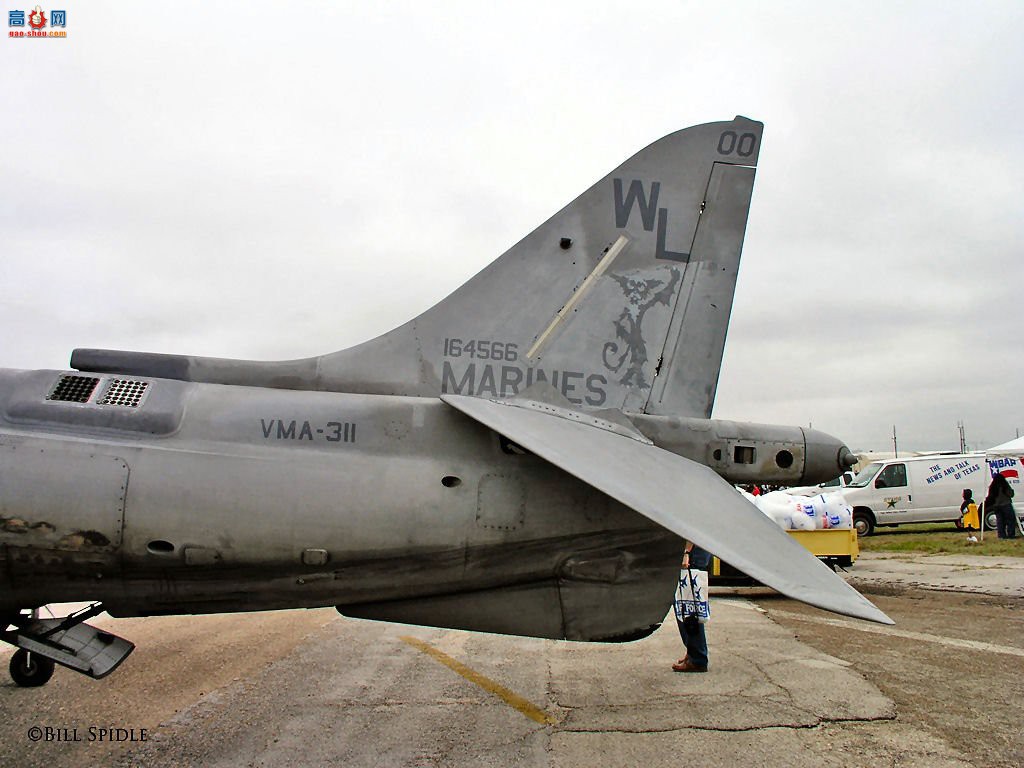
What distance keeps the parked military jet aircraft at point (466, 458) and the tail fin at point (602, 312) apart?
14mm

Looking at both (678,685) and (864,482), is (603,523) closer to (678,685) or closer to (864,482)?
(678,685)

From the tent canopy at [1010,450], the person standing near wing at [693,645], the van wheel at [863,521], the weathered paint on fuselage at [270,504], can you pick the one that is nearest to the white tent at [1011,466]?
the tent canopy at [1010,450]

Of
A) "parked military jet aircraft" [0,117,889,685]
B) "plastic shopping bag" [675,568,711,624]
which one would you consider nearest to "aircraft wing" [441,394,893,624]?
"parked military jet aircraft" [0,117,889,685]

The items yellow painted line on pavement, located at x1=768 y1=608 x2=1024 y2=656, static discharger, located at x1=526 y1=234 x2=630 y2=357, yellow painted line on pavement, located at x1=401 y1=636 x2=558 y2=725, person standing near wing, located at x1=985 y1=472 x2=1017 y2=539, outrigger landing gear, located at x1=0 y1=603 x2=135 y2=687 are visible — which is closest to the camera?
outrigger landing gear, located at x1=0 y1=603 x2=135 y2=687

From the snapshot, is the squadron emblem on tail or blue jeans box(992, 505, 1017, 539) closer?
the squadron emblem on tail

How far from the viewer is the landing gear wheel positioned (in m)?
5.45

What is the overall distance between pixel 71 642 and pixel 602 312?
3.80 m

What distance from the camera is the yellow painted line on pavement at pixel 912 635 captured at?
21.3 feet

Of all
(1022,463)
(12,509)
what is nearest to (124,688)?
(12,509)

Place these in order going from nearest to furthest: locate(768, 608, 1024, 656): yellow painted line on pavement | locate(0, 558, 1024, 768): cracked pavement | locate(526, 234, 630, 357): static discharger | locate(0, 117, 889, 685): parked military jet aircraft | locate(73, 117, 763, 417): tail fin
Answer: locate(0, 117, 889, 685): parked military jet aircraft, locate(0, 558, 1024, 768): cracked pavement, locate(73, 117, 763, 417): tail fin, locate(526, 234, 630, 357): static discharger, locate(768, 608, 1024, 656): yellow painted line on pavement

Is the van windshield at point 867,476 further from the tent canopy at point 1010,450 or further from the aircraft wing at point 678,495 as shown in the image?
the aircraft wing at point 678,495

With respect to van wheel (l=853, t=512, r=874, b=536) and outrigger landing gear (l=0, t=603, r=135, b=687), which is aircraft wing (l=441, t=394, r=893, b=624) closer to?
outrigger landing gear (l=0, t=603, r=135, b=687)

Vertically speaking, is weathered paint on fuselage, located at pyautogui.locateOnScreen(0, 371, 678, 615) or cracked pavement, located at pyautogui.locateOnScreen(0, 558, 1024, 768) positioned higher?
weathered paint on fuselage, located at pyautogui.locateOnScreen(0, 371, 678, 615)

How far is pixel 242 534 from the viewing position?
12.1 feet
